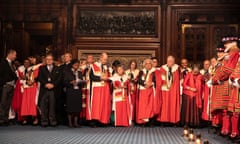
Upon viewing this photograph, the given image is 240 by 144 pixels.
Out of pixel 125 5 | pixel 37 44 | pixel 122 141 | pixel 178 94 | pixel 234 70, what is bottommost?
pixel 122 141

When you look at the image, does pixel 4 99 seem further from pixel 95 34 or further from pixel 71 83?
pixel 95 34

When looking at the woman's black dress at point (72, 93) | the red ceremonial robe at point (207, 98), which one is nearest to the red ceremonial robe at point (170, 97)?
the red ceremonial robe at point (207, 98)

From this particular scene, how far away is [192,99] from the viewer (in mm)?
9102

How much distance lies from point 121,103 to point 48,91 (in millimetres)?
1849

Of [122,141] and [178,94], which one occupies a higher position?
[178,94]

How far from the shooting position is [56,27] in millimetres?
12203

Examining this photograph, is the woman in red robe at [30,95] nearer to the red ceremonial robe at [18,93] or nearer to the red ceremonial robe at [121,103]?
the red ceremonial robe at [18,93]

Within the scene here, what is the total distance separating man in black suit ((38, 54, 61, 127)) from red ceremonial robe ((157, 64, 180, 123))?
8.82 ft

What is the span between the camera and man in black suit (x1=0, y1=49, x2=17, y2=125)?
873 centimetres

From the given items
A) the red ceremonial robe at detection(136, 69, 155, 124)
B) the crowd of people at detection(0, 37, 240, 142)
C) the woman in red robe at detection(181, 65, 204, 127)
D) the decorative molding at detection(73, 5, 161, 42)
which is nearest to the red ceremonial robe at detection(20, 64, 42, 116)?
the crowd of people at detection(0, 37, 240, 142)

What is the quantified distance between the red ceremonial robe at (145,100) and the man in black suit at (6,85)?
317cm

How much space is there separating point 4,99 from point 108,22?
16.3 feet

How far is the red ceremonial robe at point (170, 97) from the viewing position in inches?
360

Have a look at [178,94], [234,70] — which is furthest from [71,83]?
[234,70]
